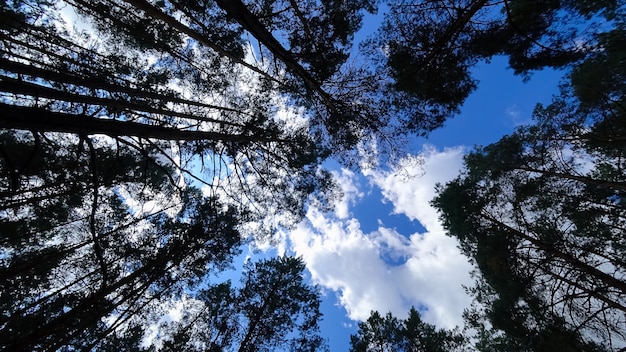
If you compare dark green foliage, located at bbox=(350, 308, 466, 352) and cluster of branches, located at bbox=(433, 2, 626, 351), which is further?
dark green foliage, located at bbox=(350, 308, 466, 352)

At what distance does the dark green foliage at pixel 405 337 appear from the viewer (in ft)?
35.7

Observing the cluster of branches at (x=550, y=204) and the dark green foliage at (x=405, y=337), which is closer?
the cluster of branches at (x=550, y=204)

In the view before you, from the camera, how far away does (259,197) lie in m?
9.98

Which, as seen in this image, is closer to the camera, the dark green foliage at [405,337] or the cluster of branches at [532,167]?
the cluster of branches at [532,167]

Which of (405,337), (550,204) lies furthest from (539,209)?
(405,337)

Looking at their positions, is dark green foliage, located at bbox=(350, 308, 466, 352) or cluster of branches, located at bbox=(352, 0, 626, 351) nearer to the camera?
cluster of branches, located at bbox=(352, 0, 626, 351)

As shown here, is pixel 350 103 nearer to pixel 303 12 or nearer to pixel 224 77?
pixel 303 12

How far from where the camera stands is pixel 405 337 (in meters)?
11.6

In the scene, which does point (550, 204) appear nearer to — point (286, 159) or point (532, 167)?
point (532, 167)

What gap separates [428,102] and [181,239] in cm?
737

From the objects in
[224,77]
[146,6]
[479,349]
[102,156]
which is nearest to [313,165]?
[224,77]

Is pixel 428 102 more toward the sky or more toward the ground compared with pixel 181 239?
more toward the sky

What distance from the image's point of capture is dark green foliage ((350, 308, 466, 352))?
→ 1088 centimetres

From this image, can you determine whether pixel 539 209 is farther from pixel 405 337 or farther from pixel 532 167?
pixel 405 337
